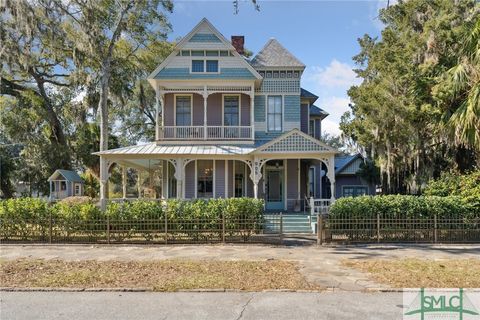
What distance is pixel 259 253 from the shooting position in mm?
12602

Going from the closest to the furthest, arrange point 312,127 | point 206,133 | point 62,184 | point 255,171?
point 255,171, point 206,133, point 62,184, point 312,127

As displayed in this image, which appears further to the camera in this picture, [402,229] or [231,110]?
[231,110]

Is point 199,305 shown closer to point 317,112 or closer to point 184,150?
point 184,150

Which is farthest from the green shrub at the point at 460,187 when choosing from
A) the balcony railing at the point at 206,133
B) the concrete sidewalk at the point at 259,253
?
the balcony railing at the point at 206,133

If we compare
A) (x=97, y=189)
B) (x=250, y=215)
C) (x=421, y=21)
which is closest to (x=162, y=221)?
(x=250, y=215)

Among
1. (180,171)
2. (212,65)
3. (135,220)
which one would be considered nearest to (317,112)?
(212,65)

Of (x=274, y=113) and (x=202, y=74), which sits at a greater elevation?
(x=202, y=74)

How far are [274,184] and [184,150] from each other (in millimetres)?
5106

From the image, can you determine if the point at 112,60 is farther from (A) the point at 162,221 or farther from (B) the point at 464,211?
(B) the point at 464,211

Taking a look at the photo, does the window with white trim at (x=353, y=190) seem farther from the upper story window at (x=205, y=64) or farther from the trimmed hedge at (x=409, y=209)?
the trimmed hedge at (x=409, y=209)

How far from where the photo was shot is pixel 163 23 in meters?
27.0

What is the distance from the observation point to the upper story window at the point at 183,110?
22.5 meters

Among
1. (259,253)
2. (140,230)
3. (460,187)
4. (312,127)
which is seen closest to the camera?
(259,253)

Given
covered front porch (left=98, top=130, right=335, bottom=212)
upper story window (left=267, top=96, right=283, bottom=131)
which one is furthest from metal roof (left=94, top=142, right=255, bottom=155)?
upper story window (left=267, top=96, right=283, bottom=131)
